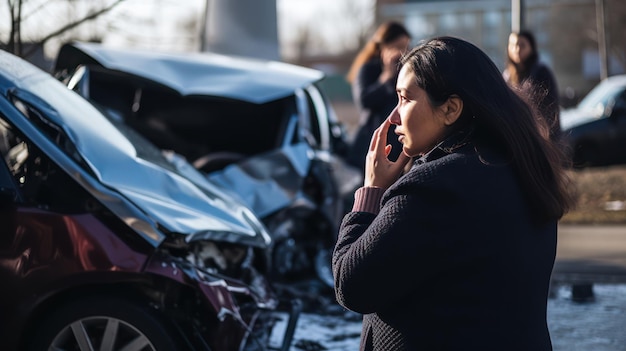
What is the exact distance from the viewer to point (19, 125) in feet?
14.3

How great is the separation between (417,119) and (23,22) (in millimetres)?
5459

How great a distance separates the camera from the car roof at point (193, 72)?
23.4 ft

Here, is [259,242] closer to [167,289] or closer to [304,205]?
[167,289]

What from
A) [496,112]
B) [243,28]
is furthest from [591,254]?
[496,112]

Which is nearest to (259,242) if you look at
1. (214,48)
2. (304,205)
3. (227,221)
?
(227,221)

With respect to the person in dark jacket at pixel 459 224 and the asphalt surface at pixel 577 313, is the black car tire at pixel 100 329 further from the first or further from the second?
the person in dark jacket at pixel 459 224

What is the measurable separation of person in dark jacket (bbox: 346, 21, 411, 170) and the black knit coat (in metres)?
4.93

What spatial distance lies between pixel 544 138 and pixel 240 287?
2.57 m

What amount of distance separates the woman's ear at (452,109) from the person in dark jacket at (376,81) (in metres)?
4.83

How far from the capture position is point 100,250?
421 cm

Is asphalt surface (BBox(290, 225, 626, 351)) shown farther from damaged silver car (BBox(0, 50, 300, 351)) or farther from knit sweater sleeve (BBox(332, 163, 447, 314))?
knit sweater sleeve (BBox(332, 163, 447, 314))

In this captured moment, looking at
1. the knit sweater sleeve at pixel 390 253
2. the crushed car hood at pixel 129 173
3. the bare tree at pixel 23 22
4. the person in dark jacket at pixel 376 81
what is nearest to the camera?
the knit sweater sleeve at pixel 390 253

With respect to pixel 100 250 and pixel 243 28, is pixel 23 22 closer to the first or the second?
pixel 100 250

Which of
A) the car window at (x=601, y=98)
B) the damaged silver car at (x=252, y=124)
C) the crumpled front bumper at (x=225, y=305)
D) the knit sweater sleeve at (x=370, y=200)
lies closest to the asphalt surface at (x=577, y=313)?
the damaged silver car at (x=252, y=124)
